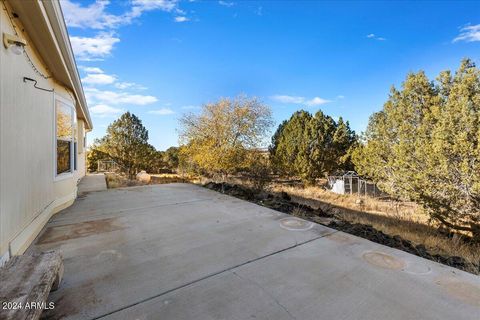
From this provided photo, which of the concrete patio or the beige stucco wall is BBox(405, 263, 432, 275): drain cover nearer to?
the concrete patio

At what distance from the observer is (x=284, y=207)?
516 cm

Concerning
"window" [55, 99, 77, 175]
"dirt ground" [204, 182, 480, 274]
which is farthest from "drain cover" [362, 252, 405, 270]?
"window" [55, 99, 77, 175]

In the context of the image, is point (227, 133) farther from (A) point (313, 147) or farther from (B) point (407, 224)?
(B) point (407, 224)

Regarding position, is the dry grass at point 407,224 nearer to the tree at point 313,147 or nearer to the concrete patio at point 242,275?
the concrete patio at point 242,275

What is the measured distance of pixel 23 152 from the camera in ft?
9.59

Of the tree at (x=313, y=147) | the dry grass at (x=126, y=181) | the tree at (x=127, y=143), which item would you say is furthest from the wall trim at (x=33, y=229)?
the tree at (x=313, y=147)

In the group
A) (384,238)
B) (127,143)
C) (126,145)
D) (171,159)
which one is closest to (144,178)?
(126,145)

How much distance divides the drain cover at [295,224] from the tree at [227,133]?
9.85 m

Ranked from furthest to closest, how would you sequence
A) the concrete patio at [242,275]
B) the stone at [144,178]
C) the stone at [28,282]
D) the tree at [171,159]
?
1. the tree at [171,159]
2. the stone at [144,178]
3. the concrete patio at [242,275]
4. the stone at [28,282]

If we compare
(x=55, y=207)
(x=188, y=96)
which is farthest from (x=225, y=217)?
(x=188, y=96)

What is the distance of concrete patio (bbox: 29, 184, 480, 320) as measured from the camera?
1.77 metres

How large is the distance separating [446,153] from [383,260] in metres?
7.32

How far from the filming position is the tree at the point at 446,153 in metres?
6.96

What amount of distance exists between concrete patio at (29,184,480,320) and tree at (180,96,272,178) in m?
9.98
